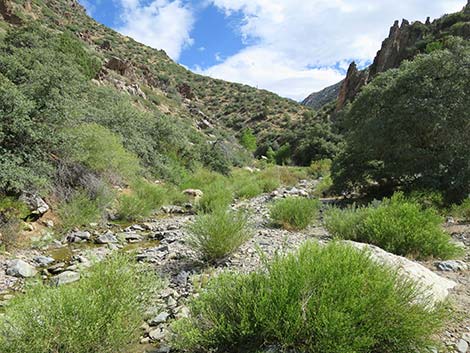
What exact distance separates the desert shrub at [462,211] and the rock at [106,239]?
8.81m

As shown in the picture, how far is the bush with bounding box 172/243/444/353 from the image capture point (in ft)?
8.13

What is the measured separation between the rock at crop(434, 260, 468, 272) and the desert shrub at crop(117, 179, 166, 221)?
7.78 meters

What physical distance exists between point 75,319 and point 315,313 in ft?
6.18

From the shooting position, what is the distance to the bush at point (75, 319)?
2482 millimetres

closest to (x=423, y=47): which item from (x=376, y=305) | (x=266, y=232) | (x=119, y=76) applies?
(x=119, y=76)

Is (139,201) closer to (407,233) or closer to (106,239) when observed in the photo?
(106,239)

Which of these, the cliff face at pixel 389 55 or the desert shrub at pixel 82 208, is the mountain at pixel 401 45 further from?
the desert shrub at pixel 82 208

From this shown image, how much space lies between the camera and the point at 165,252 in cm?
641

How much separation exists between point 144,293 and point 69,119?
273 inches

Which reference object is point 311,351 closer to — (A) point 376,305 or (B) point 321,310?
(B) point 321,310

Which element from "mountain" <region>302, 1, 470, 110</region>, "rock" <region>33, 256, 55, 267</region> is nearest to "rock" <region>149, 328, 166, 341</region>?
"rock" <region>33, 256, 55, 267</region>

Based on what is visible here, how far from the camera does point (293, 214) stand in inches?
328

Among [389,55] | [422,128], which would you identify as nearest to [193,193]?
[422,128]

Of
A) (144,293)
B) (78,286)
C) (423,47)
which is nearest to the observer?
(78,286)
